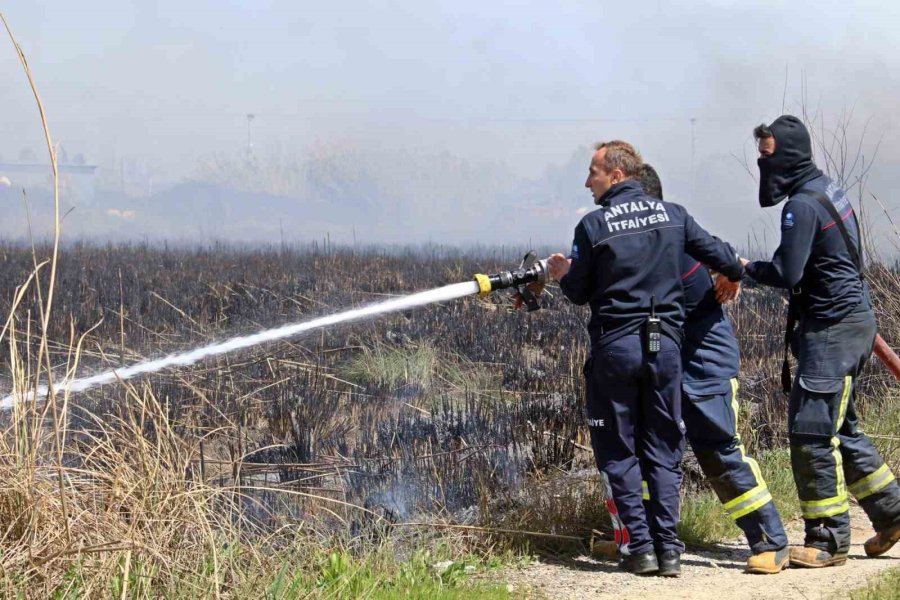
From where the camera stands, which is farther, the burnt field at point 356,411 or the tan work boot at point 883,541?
the tan work boot at point 883,541

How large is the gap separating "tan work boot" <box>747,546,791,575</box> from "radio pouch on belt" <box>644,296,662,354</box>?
95 cm

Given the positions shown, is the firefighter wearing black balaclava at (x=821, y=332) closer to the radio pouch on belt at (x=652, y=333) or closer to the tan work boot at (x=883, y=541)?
the tan work boot at (x=883, y=541)

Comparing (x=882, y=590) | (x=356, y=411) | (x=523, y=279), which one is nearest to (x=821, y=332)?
(x=882, y=590)

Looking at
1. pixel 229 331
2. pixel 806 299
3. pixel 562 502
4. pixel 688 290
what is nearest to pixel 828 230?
pixel 806 299

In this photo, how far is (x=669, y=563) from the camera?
4.25 meters

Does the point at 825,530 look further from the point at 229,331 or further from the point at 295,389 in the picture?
the point at 229,331

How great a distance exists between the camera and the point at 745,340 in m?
10.2

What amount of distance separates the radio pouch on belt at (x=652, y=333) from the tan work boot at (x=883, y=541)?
1320 millimetres

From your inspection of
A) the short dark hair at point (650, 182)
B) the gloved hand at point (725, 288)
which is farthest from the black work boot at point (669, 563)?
the short dark hair at point (650, 182)

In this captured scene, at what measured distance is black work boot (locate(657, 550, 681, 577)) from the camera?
13.9ft

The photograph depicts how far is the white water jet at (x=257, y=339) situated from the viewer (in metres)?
4.59

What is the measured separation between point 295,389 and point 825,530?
376 cm

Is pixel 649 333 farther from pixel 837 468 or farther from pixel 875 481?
pixel 875 481

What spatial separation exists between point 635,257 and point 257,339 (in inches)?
108
